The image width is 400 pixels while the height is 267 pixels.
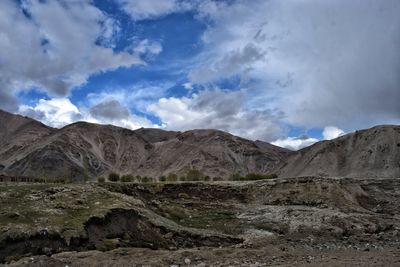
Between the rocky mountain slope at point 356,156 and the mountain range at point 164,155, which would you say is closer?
the rocky mountain slope at point 356,156

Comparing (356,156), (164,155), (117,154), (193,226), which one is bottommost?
(193,226)

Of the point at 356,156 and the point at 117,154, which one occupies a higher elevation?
the point at 117,154

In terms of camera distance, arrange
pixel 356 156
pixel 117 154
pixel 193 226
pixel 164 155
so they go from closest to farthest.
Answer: pixel 193 226, pixel 356 156, pixel 117 154, pixel 164 155

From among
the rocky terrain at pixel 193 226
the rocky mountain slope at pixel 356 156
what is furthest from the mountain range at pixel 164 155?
the rocky terrain at pixel 193 226

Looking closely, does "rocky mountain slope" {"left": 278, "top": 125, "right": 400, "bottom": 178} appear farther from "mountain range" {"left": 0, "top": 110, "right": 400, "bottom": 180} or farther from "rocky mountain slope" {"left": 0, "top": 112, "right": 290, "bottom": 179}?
"rocky mountain slope" {"left": 0, "top": 112, "right": 290, "bottom": 179}

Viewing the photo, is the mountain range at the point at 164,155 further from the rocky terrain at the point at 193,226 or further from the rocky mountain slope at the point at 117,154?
the rocky terrain at the point at 193,226

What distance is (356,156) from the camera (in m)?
112

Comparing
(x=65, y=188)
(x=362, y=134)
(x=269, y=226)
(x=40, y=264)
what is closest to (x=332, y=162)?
(x=362, y=134)

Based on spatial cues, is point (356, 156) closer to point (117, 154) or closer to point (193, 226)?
point (193, 226)

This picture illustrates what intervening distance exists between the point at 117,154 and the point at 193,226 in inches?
6110

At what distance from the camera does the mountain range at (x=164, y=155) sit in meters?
114

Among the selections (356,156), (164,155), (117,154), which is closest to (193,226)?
(356,156)

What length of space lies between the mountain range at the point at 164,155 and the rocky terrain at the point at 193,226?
68930 millimetres

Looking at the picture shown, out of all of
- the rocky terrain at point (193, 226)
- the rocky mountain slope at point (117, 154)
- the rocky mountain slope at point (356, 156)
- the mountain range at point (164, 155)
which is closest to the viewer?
the rocky terrain at point (193, 226)
